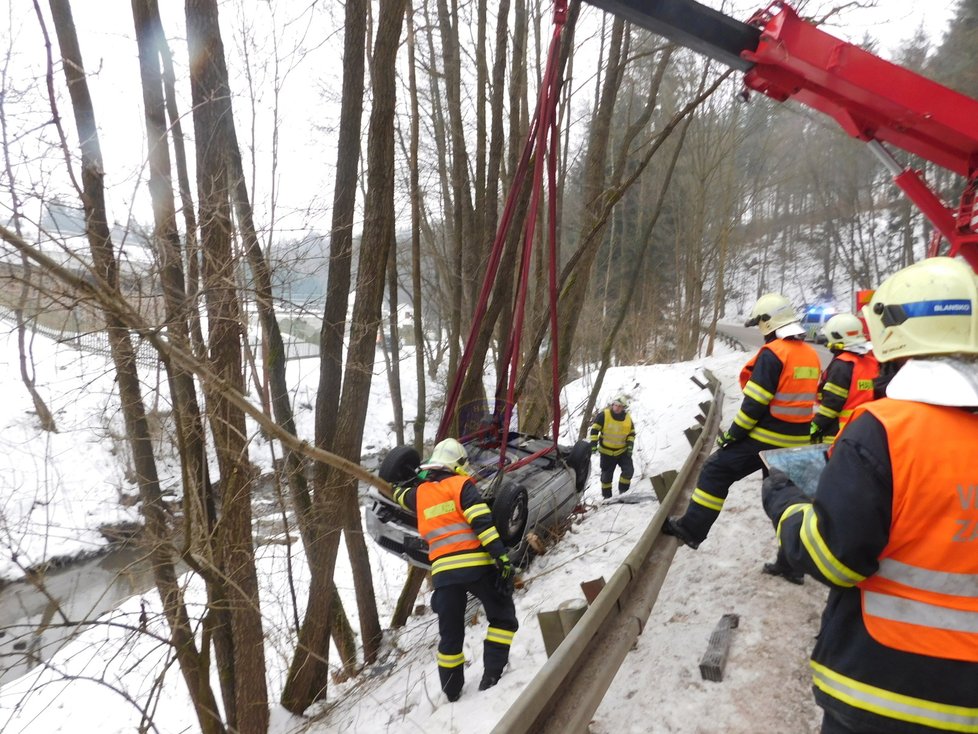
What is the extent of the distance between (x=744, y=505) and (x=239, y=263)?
4.37 m

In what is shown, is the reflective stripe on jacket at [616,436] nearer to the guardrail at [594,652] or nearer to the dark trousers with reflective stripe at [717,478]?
the dark trousers with reflective stripe at [717,478]

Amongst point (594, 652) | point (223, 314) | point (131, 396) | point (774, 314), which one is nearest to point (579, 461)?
point (774, 314)

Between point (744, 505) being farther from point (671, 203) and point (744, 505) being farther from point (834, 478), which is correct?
point (671, 203)

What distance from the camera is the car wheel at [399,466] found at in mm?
4168

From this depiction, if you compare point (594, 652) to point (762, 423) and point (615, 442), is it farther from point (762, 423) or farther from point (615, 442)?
point (615, 442)

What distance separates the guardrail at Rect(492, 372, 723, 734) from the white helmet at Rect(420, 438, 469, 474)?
1425 mm

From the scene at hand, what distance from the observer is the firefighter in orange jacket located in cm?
126

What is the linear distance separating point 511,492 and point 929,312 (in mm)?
2937

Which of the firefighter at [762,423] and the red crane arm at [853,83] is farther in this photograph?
the red crane arm at [853,83]

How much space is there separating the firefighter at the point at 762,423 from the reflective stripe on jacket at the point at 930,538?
7.27 ft

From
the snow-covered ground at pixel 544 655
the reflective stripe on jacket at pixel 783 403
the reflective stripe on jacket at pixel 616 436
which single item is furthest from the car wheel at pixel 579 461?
the reflective stripe on jacket at pixel 783 403

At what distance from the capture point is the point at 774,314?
3.87 m

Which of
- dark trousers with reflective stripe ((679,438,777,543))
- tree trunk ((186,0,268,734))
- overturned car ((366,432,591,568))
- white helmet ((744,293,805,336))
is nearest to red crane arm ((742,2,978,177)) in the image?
white helmet ((744,293,805,336))

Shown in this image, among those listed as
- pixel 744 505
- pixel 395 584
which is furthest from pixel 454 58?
pixel 395 584
